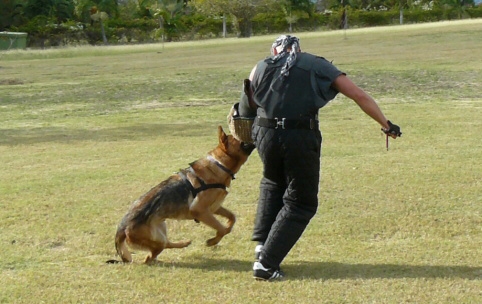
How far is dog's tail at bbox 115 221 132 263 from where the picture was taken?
217 inches

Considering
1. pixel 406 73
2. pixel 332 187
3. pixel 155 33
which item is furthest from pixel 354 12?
pixel 332 187

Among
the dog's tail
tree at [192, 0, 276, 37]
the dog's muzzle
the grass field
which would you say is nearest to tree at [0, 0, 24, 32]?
tree at [192, 0, 276, 37]

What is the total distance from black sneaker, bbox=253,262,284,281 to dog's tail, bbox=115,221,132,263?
1.05 meters

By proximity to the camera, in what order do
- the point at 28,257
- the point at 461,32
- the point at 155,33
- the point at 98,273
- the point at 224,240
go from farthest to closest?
the point at 155,33, the point at 461,32, the point at 224,240, the point at 28,257, the point at 98,273

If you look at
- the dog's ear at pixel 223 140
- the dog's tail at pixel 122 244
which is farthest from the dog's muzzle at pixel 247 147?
the dog's tail at pixel 122 244

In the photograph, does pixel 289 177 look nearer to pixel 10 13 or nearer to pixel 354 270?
pixel 354 270

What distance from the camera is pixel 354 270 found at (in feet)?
17.6

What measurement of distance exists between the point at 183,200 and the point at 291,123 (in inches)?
47.5

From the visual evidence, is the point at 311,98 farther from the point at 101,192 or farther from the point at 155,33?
the point at 155,33

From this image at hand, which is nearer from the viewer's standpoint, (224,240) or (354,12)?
(224,240)

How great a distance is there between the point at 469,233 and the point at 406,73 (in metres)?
17.4

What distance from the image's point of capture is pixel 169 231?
659 centimetres

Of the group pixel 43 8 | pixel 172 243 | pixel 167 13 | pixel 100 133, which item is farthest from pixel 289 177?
pixel 43 8

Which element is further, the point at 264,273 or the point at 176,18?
the point at 176,18
